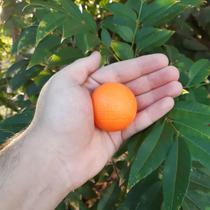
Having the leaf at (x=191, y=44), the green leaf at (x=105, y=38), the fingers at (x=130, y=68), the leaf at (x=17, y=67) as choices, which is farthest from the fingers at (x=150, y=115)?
the leaf at (x=17, y=67)

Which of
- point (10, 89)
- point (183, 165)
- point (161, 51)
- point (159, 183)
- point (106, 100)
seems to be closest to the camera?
point (183, 165)

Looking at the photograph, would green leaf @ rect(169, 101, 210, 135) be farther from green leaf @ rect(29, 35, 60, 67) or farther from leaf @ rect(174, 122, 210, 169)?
green leaf @ rect(29, 35, 60, 67)

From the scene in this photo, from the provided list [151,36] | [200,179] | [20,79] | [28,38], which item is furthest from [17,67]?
[200,179]

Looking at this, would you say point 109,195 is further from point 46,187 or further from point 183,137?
point 183,137

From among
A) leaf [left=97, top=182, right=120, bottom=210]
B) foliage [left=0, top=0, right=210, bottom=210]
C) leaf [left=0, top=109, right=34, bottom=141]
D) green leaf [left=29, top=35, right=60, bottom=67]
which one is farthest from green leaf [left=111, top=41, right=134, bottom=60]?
leaf [left=97, top=182, right=120, bottom=210]

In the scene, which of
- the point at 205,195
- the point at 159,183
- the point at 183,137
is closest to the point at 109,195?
the point at 159,183

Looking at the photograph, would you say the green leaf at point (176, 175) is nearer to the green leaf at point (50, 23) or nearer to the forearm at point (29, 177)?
the forearm at point (29, 177)
